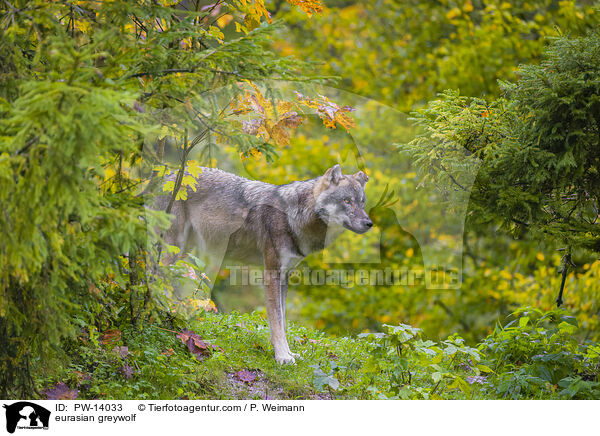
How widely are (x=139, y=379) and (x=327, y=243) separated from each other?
75.6 inches

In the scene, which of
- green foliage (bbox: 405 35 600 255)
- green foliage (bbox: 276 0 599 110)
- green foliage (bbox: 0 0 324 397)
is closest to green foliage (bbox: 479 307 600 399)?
green foliage (bbox: 405 35 600 255)

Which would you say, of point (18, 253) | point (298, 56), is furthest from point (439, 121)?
point (298, 56)

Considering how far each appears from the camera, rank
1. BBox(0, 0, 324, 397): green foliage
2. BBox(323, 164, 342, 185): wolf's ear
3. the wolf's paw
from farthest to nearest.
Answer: BBox(323, 164, 342, 185): wolf's ear, the wolf's paw, BBox(0, 0, 324, 397): green foliage

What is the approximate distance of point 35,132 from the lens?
233 centimetres

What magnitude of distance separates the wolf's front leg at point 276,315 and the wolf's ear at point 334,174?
0.87 meters

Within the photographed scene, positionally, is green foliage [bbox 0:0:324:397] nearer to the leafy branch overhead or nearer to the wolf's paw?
the leafy branch overhead

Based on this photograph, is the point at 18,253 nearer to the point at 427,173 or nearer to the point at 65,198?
the point at 65,198

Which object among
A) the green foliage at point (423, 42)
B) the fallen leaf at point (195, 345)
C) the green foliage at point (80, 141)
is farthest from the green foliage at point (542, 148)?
the green foliage at point (423, 42)

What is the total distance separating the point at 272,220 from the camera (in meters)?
4.57
